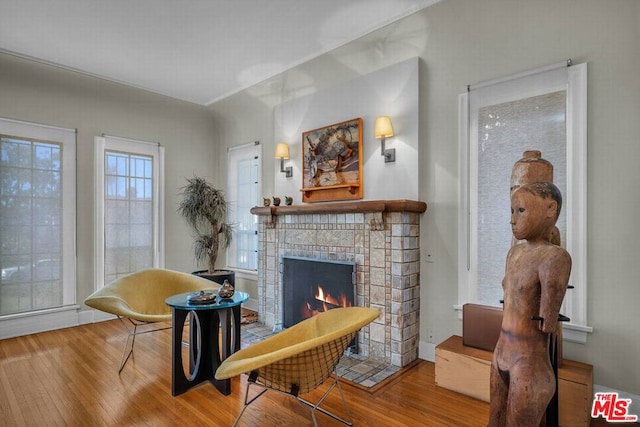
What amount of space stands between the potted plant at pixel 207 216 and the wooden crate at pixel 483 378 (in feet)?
9.95

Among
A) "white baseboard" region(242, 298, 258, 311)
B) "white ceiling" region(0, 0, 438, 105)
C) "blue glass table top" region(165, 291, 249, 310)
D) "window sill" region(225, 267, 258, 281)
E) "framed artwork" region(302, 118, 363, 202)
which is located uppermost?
→ "white ceiling" region(0, 0, 438, 105)

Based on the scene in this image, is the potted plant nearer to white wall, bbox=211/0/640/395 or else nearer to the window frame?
the window frame

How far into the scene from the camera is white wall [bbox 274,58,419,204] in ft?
10.1

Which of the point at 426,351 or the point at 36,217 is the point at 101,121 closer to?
the point at 36,217

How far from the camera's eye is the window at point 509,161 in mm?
2295

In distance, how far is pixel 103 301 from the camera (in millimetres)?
2928

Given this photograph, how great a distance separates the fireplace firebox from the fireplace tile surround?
8 cm

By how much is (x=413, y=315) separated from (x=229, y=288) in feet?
5.27

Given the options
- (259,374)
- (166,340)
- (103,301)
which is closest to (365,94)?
(259,374)

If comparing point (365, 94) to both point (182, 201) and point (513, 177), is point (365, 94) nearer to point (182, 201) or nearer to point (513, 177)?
point (513, 177)

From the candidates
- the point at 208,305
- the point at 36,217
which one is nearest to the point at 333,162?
the point at 208,305

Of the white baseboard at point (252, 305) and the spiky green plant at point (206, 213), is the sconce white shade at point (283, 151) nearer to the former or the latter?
the spiky green plant at point (206, 213)

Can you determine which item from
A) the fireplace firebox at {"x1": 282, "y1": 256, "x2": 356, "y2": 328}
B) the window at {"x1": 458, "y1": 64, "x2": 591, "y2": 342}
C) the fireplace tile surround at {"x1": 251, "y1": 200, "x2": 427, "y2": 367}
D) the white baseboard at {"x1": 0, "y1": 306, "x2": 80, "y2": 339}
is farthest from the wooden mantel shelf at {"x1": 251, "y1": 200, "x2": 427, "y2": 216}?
the white baseboard at {"x1": 0, "y1": 306, "x2": 80, "y2": 339}

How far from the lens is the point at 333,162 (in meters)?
3.66
